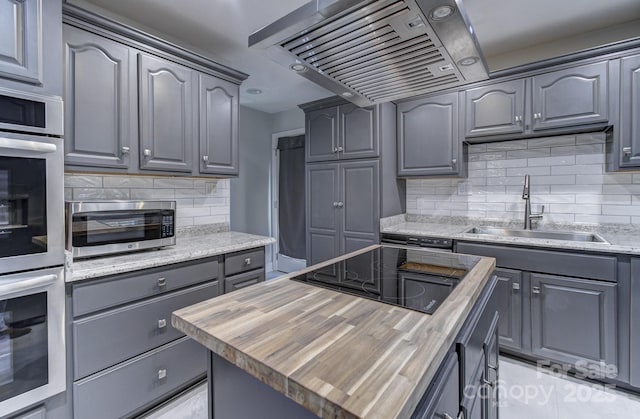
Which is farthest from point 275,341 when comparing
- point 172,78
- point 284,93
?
point 284,93

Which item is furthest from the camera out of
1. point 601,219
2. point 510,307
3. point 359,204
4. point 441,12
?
point 359,204

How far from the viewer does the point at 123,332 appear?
1598 mm

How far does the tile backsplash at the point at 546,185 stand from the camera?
2.34m

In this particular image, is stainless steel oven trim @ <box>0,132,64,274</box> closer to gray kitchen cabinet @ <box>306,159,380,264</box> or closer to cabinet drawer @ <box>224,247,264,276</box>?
cabinet drawer @ <box>224,247,264,276</box>

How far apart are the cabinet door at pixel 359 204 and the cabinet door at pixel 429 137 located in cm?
37

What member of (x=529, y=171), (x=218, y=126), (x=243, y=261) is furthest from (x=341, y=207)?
(x=529, y=171)

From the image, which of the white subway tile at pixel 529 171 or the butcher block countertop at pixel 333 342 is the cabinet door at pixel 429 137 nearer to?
the white subway tile at pixel 529 171

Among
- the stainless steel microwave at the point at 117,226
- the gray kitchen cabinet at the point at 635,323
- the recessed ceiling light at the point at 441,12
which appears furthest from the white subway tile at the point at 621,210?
the stainless steel microwave at the point at 117,226

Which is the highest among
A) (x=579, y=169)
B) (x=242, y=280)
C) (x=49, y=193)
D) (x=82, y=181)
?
(x=579, y=169)

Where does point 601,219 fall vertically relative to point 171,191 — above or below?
below

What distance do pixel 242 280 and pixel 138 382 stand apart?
2.77 feet

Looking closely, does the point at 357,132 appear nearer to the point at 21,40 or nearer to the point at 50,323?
the point at 21,40

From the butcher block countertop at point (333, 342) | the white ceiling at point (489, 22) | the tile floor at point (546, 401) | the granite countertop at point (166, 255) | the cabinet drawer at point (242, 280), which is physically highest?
the white ceiling at point (489, 22)

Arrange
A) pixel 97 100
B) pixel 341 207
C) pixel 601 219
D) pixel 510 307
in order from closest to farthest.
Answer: pixel 97 100
pixel 510 307
pixel 601 219
pixel 341 207
